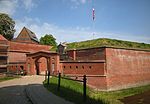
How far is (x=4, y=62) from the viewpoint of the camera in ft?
111

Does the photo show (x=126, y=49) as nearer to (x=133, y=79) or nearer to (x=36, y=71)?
(x=133, y=79)

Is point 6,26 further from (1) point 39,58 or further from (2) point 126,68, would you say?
(2) point 126,68

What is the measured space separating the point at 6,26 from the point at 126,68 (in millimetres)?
33375

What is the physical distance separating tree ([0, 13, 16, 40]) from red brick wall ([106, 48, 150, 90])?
3206 centimetres

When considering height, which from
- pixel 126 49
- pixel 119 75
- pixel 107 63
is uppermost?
pixel 126 49

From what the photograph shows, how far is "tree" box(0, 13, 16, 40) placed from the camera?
156ft

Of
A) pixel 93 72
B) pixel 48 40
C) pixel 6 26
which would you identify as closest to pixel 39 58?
pixel 93 72

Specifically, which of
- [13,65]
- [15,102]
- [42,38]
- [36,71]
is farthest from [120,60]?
[42,38]

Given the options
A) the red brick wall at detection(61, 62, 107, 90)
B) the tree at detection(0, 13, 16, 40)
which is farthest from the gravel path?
the tree at detection(0, 13, 16, 40)

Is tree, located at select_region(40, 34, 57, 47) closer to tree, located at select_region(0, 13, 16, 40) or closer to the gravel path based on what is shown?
tree, located at select_region(0, 13, 16, 40)

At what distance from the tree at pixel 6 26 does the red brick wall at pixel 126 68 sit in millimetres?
32057

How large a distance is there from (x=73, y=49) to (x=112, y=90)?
805 cm

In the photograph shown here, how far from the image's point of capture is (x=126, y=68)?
2673 centimetres

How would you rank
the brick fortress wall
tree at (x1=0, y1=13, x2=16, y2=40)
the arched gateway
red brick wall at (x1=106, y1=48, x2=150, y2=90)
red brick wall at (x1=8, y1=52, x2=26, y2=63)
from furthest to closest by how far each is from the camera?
tree at (x1=0, y1=13, x2=16, y2=40)
red brick wall at (x1=8, y1=52, x2=26, y2=63)
the brick fortress wall
the arched gateway
red brick wall at (x1=106, y1=48, x2=150, y2=90)
